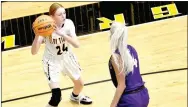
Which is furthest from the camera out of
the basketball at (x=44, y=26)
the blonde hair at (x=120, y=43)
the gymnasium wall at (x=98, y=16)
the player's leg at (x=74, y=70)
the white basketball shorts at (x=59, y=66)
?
the gymnasium wall at (x=98, y=16)

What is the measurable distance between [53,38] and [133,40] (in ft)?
9.74

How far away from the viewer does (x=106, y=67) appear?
7824 millimetres

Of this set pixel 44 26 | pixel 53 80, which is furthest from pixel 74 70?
pixel 44 26

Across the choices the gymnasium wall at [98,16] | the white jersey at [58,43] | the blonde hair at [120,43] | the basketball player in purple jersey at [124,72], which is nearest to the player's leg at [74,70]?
the white jersey at [58,43]

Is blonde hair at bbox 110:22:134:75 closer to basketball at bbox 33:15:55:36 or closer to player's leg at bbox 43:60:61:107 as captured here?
basketball at bbox 33:15:55:36

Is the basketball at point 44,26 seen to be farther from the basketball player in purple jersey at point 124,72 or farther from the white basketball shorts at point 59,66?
the basketball player in purple jersey at point 124,72

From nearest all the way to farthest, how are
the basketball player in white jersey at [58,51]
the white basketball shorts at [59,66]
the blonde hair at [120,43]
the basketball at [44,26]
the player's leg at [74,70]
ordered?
the blonde hair at [120,43] < the basketball at [44,26] < the basketball player in white jersey at [58,51] < the white basketball shorts at [59,66] < the player's leg at [74,70]

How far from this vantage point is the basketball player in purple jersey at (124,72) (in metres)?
4.54

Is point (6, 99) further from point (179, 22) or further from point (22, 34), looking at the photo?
point (179, 22)

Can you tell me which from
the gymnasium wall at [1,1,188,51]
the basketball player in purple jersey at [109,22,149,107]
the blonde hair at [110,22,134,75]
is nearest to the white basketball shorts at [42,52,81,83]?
the basketball player in purple jersey at [109,22,149,107]

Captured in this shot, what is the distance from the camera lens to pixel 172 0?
10000 mm

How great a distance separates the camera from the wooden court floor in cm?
686

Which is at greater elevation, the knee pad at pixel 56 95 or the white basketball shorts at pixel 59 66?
the white basketball shorts at pixel 59 66

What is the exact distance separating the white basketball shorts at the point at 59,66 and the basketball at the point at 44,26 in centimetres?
55
